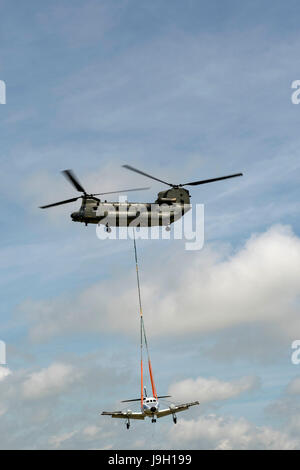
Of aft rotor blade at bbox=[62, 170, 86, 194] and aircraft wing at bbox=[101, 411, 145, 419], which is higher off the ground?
aft rotor blade at bbox=[62, 170, 86, 194]

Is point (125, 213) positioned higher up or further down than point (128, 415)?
higher up

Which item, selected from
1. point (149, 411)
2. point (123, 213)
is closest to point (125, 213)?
point (123, 213)

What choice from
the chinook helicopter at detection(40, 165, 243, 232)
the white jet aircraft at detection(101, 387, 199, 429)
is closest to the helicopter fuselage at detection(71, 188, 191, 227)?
the chinook helicopter at detection(40, 165, 243, 232)

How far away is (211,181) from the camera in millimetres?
79125

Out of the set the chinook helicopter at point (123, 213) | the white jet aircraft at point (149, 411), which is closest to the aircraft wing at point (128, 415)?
the white jet aircraft at point (149, 411)

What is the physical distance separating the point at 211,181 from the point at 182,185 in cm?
559

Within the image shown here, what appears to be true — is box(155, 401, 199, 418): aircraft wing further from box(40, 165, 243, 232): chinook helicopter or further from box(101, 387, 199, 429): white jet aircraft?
box(40, 165, 243, 232): chinook helicopter

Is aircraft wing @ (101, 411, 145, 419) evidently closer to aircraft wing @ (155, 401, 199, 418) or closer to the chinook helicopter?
aircraft wing @ (155, 401, 199, 418)

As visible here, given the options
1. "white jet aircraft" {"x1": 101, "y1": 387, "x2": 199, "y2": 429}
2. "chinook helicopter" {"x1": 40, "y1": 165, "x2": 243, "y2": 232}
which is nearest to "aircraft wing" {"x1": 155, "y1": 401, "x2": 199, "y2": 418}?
"white jet aircraft" {"x1": 101, "y1": 387, "x2": 199, "y2": 429}

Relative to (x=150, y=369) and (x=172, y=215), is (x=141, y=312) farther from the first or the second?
(x=172, y=215)

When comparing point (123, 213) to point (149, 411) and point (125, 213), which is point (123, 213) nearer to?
point (125, 213)

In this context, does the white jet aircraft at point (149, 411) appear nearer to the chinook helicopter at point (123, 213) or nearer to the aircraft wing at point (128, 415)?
the aircraft wing at point (128, 415)

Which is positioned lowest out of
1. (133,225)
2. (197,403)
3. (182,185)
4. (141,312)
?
(197,403)
